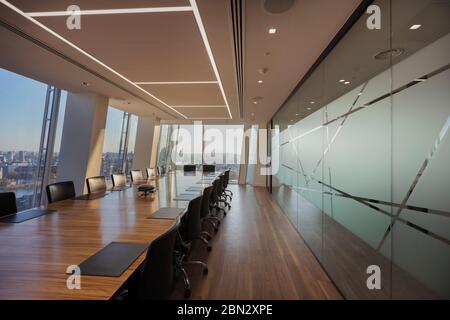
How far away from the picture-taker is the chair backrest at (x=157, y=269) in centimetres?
114

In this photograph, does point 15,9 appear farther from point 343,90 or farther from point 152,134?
point 152,134

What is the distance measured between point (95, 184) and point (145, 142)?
18.9 feet

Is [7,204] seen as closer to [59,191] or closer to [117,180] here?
[59,191]

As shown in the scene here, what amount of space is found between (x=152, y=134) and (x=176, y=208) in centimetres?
731

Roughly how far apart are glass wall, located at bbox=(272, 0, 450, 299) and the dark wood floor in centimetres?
28

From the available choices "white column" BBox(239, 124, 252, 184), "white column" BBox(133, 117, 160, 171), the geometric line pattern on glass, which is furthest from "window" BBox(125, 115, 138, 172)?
the geometric line pattern on glass

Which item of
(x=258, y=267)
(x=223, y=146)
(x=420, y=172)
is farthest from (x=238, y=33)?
(x=223, y=146)

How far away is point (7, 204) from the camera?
87.4 inches

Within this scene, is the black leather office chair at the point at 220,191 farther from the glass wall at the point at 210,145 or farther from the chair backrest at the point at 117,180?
the glass wall at the point at 210,145

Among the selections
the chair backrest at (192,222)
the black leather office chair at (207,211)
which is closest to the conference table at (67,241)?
the chair backrest at (192,222)

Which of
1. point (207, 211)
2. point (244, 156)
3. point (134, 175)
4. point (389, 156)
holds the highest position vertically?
point (244, 156)

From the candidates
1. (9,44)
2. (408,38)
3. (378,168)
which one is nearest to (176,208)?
(378,168)

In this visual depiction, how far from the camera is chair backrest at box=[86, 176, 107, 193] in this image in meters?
3.56

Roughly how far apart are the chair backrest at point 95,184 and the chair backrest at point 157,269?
2.77 meters
